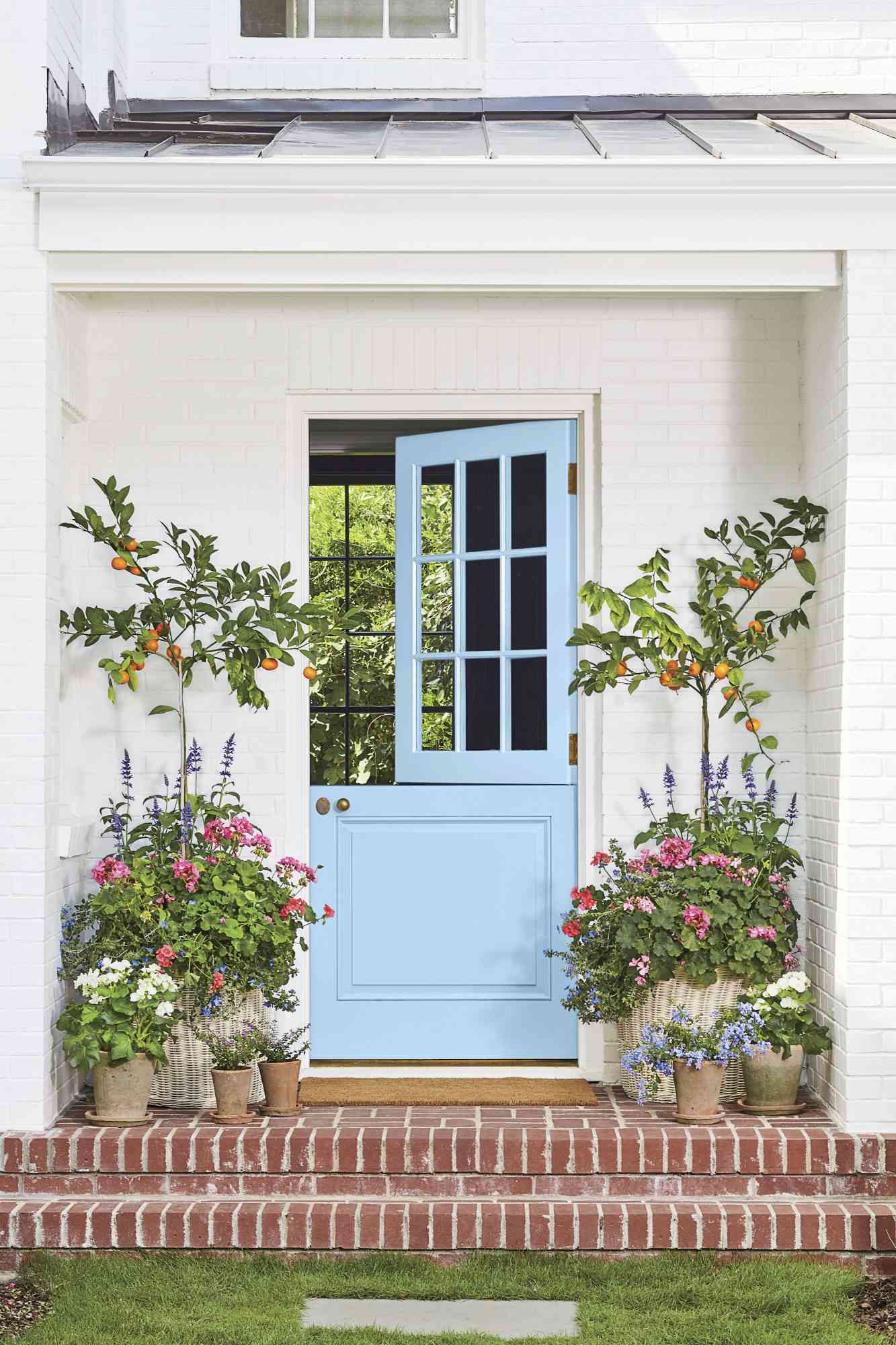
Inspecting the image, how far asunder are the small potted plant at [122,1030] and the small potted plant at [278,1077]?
0.30 meters

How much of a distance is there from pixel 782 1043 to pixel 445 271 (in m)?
2.35

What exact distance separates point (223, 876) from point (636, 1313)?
1634 mm

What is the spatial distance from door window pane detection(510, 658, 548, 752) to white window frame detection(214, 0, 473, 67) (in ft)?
7.49

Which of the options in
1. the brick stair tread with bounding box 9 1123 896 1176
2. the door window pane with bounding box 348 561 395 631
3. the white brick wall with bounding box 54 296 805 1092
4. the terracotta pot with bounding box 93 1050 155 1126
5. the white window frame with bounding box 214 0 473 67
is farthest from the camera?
the door window pane with bounding box 348 561 395 631

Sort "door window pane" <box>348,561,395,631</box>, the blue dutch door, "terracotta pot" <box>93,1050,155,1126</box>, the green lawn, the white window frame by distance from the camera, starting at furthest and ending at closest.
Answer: "door window pane" <box>348,561,395,631</box>
the white window frame
the blue dutch door
"terracotta pot" <box>93,1050,155,1126</box>
the green lawn

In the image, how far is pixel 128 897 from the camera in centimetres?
405

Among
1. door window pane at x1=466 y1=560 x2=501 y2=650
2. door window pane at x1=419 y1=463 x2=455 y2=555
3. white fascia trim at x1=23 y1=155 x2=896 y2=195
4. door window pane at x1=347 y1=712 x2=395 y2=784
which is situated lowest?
door window pane at x1=347 y1=712 x2=395 y2=784

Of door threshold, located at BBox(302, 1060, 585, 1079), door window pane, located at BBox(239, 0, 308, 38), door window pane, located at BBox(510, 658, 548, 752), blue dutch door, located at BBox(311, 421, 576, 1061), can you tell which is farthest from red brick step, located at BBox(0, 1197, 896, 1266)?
door window pane, located at BBox(239, 0, 308, 38)

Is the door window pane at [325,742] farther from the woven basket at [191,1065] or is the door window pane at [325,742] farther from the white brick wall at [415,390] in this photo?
the woven basket at [191,1065]

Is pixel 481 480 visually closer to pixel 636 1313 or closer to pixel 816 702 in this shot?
pixel 816 702

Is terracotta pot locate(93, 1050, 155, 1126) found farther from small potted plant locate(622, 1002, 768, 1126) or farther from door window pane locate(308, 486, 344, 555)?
door window pane locate(308, 486, 344, 555)

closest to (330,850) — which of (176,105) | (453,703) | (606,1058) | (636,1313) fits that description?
(453,703)

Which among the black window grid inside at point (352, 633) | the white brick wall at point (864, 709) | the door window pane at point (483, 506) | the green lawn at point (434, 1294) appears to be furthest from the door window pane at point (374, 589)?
the green lawn at point (434, 1294)

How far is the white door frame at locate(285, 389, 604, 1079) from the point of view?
4668mm
